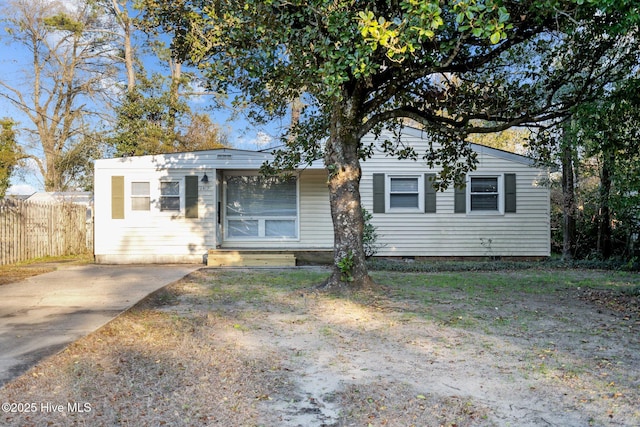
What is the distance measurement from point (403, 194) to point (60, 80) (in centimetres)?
1762

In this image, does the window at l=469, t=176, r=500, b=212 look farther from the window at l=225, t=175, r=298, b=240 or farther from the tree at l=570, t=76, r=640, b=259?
the window at l=225, t=175, r=298, b=240

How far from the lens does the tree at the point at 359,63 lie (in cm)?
480

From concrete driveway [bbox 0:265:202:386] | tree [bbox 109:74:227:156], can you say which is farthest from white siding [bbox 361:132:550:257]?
tree [bbox 109:74:227:156]

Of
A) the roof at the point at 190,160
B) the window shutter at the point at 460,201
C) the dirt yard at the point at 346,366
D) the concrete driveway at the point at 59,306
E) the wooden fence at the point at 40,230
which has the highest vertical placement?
the roof at the point at 190,160

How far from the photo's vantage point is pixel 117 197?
1178 cm

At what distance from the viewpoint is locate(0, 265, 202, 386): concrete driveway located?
3.82 meters

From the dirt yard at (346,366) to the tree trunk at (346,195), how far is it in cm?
55

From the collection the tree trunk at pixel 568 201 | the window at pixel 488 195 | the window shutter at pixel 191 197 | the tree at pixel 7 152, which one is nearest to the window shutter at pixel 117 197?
the window shutter at pixel 191 197

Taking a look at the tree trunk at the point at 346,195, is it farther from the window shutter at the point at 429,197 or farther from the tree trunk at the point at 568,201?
the tree trunk at the point at 568,201

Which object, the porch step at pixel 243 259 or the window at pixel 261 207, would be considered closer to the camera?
the porch step at pixel 243 259

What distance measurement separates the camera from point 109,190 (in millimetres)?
11797

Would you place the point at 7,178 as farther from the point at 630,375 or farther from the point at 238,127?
the point at 630,375

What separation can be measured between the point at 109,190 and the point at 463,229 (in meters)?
9.44

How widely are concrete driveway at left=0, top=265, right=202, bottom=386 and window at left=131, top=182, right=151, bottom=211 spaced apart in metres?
2.75
